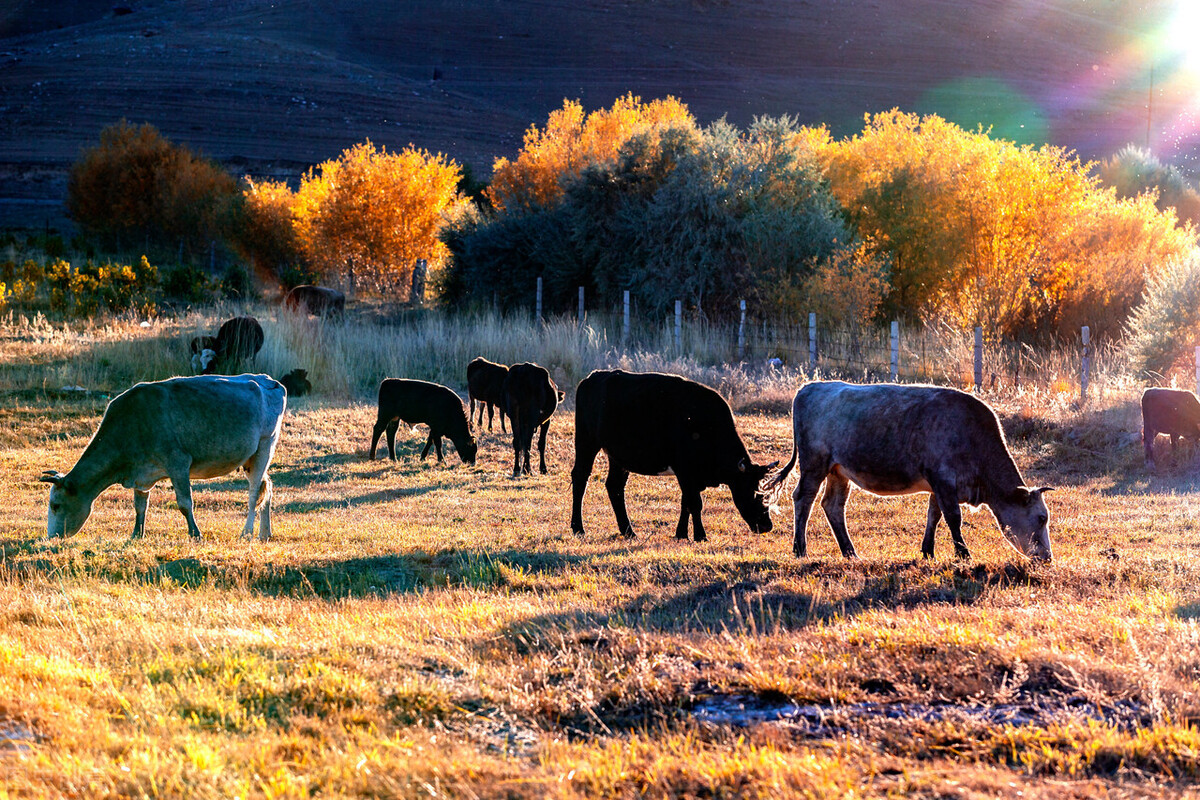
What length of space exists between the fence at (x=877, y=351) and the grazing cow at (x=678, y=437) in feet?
36.5

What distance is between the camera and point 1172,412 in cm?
1530

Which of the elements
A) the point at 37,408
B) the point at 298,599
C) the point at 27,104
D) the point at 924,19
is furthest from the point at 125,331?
the point at 924,19

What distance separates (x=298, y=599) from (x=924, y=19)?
5539 inches

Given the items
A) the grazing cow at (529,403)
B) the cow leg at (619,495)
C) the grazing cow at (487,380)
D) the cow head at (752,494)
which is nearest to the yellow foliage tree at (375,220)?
the grazing cow at (487,380)

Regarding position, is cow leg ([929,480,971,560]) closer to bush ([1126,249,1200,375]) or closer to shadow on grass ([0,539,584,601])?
shadow on grass ([0,539,584,601])

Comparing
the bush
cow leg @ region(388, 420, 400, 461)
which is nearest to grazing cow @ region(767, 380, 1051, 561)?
cow leg @ region(388, 420, 400, 461)

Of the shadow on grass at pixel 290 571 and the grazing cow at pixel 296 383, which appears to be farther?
the grazing cow at pixel 296 383

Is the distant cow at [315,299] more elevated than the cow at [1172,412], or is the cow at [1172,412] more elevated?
the cow at [1172,412]

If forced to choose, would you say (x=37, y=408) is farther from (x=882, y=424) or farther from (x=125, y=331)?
(x=882, y=424)

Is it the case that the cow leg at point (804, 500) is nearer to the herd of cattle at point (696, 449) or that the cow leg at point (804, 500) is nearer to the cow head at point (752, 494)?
the herd of cattle at point (696, 449)

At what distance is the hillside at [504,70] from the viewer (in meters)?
97.6

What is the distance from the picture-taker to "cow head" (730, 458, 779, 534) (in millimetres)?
10234

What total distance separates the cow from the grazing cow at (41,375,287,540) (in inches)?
477

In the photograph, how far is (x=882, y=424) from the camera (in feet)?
30.3
